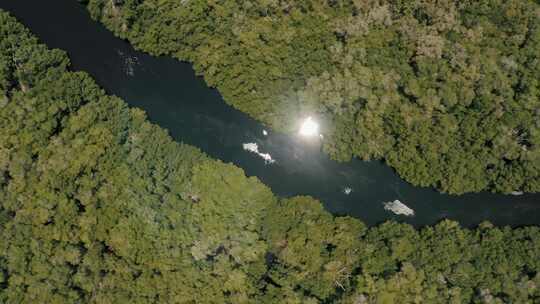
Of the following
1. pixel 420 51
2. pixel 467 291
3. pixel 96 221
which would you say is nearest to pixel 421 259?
pixel 467 291

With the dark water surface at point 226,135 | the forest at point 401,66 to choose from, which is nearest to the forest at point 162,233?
the dark water surface at point 226,135

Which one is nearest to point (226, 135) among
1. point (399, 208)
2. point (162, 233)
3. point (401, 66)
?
point (162, 233)

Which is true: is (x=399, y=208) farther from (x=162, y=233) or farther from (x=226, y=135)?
(x=162, y=233)

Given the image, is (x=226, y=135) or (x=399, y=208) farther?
(x=226, y=135)

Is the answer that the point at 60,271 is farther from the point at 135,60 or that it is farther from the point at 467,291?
the point at 467,291

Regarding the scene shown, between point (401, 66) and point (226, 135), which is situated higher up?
point (401, 66)

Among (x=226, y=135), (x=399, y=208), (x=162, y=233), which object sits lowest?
(x=162, y=233)

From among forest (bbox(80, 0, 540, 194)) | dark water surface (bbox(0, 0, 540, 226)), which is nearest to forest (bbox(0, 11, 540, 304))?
dark water surface (bbox(0, 0, 540, 226))
